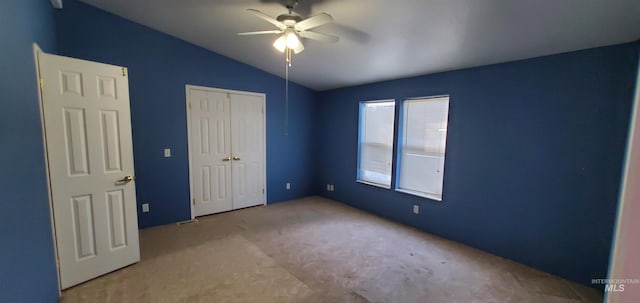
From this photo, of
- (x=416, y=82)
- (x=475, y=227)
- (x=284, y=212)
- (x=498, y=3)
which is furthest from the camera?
(x=284, y=212)

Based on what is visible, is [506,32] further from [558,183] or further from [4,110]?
[4,110]

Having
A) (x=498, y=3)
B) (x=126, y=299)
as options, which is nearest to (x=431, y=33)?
(x=498, y=3)

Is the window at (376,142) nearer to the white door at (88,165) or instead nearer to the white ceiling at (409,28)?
the white ceiling at (409,28)

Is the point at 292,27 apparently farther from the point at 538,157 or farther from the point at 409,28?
the point at 538,157

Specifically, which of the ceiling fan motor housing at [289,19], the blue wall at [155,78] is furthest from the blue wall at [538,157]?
the blue wall at [155,78]

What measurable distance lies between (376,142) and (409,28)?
227 cm

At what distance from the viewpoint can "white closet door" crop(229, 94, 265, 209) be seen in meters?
4.40

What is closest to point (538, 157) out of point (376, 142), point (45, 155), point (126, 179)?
point (376, 142)

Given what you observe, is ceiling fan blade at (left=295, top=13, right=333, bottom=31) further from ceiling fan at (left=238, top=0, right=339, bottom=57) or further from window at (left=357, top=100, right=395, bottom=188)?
window at (left=357, top=100, right=395, bottom=188)

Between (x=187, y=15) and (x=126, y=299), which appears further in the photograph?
(x=187, y=15)

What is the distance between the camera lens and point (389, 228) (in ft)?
12.6

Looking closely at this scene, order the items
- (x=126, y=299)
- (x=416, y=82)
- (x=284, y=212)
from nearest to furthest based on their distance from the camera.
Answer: (x=126, y=299)
(x=416, y=82)
(x=284, y=212)

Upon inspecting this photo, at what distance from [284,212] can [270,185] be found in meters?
0.70

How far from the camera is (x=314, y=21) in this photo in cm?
213
